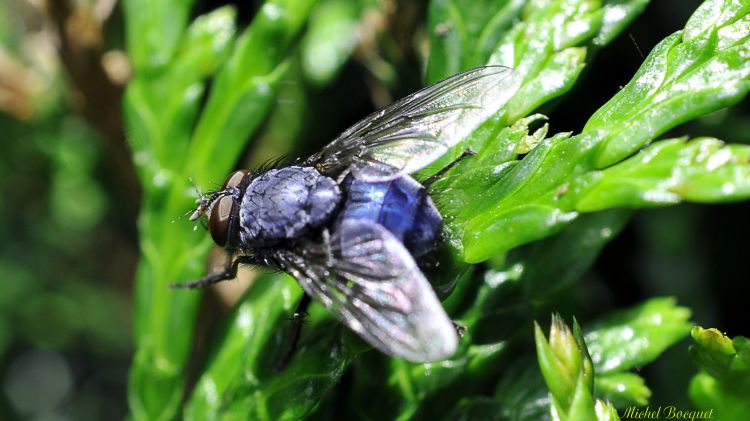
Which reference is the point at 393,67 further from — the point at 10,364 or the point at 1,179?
the point at 10,364

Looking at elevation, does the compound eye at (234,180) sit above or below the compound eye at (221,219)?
above

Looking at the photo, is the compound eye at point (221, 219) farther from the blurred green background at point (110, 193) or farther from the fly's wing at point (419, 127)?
the blurred green background at point (110, 193)

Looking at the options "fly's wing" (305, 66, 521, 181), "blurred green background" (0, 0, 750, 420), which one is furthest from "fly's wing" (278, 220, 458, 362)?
"blurred green background" (0, 0, 750, 420)

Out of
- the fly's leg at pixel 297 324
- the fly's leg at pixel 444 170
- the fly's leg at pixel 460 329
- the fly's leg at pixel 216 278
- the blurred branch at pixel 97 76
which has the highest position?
the blurred branch at pixel 97 76

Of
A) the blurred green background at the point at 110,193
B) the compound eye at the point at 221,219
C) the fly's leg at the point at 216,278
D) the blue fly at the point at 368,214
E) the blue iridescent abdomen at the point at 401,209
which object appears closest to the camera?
the blue fly at the point at 368,214

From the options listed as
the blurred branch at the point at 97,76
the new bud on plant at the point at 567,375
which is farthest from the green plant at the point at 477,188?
the blurred branch at the point at 97,76

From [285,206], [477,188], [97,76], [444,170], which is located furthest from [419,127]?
[97,76]

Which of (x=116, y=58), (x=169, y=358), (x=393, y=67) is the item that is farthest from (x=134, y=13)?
(x=169, y=358)
